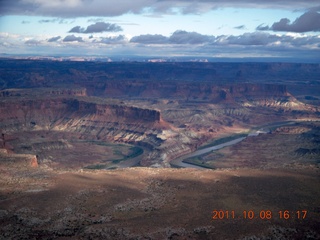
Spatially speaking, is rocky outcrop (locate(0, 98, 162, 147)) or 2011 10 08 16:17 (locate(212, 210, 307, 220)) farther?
rocky outcrop (locate(0, 98, 162, 147))

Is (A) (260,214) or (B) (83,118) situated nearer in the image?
(A) (260,214)

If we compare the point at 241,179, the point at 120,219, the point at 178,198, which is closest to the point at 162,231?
the point at 120,219

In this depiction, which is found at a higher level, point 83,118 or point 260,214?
point 260,214
